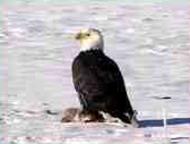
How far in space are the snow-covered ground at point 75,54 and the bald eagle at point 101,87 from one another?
0.50ft

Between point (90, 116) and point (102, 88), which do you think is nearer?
point (102, 88)

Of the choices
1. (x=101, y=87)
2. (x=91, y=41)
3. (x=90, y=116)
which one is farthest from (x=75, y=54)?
A: (x=101, y=87)

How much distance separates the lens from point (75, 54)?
46.1 ft

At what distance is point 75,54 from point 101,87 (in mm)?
5006

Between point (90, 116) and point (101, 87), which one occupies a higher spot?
point (101, 87)

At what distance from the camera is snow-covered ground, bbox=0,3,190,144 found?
880 cm

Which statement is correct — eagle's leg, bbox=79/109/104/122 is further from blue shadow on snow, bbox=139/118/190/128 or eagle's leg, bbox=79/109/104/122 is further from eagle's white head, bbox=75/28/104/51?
eagle's white head, bbox=75/28/104/51

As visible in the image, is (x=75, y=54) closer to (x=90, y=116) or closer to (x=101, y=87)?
(x=90, y=116)

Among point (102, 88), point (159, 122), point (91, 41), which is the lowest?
point (159, 122)

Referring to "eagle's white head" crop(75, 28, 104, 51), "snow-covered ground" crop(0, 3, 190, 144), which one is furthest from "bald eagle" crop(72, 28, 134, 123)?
"eagle's white head" crop(75, 28, 104, 51)

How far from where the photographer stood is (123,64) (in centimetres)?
1311

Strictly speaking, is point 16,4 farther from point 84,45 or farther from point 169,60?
point 84,45

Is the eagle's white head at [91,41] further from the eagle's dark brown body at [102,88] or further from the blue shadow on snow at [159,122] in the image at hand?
the blue shadow on snow at [159,122]

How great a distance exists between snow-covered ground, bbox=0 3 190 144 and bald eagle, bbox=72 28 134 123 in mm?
152
